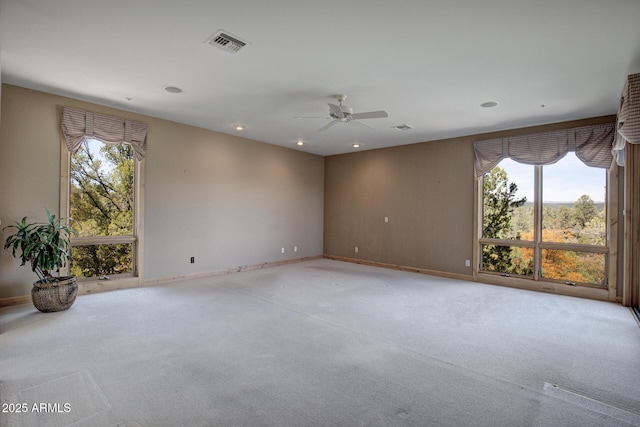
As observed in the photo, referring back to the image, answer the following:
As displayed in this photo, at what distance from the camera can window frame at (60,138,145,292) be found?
4633 millimetres

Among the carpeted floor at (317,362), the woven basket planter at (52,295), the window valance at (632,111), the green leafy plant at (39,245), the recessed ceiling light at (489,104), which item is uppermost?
the recessed ceiling light at (489,104)

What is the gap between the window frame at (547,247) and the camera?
4.88 meters

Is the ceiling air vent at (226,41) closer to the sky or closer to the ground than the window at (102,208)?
closer to the sky

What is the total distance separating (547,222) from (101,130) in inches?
288

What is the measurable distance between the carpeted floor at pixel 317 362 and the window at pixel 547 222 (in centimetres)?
80

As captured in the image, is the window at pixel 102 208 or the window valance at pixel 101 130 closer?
the window valance at pixel 101 130

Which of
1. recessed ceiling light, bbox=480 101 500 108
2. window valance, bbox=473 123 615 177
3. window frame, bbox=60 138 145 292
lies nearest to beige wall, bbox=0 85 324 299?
window frame, bbox=60 138 145 292

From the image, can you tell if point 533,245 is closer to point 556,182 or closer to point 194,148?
point 556,182

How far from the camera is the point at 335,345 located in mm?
3117

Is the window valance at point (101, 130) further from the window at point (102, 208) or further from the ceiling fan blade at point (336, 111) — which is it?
the ceiling fan blade at point (336, 111)

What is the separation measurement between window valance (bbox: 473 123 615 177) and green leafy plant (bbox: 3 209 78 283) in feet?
22.0

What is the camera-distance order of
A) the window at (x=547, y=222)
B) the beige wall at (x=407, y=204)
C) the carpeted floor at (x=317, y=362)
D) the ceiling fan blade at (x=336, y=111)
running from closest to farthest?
the carpeted floor at (x=317, y=362), the ceiling fan blade at (x=336, y=111), the window at (x=547, y=222), the beige wall at (x=407, y=204)

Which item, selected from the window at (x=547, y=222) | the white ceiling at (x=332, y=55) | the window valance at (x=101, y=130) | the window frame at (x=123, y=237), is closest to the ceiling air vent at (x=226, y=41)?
the white ceiling at (x=332, y=55)

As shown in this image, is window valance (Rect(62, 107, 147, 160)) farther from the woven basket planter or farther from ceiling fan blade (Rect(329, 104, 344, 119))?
ceiling fan blade (Rect(329, 104, 344, 119))
